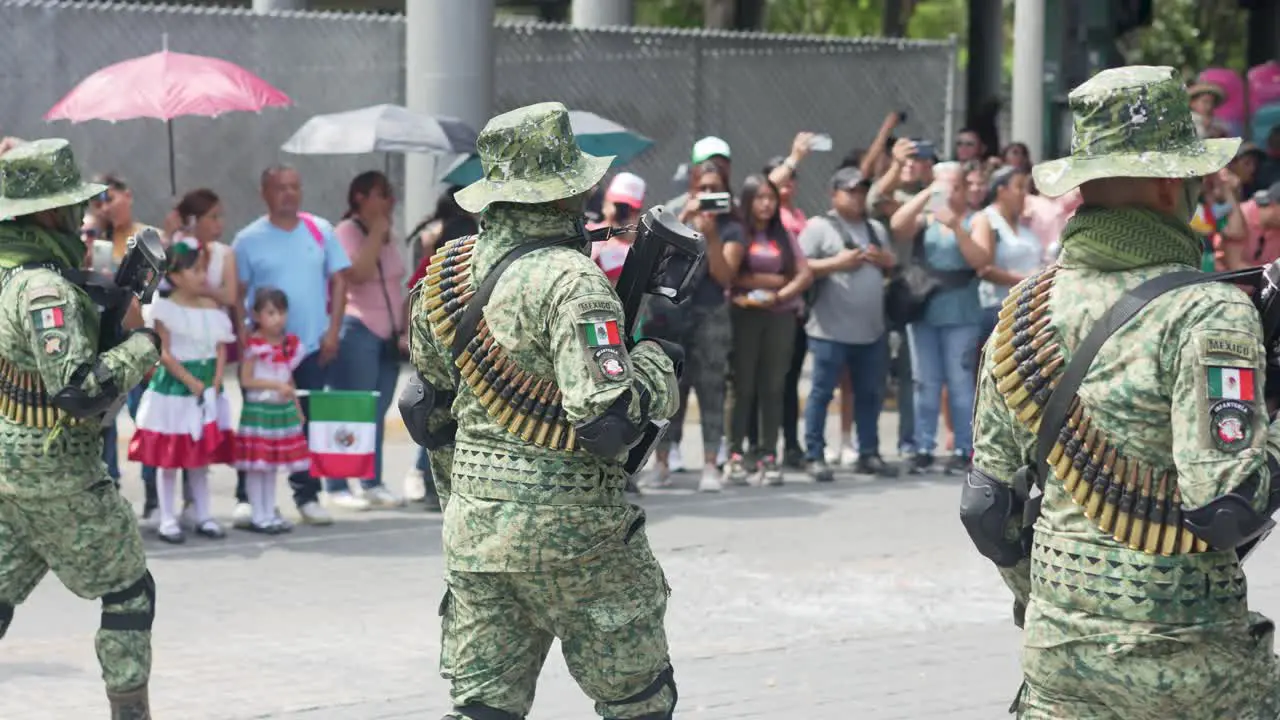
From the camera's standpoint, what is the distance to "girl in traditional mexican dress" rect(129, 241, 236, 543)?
9.92 meters

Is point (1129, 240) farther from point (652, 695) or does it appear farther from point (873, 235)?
point (873, 235)

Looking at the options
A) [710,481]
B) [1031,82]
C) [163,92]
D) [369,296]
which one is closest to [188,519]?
[369,296]

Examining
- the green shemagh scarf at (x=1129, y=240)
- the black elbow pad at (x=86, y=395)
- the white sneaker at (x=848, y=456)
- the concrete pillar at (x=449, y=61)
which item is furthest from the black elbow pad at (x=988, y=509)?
the concrete pillar at (x=449, y=61)

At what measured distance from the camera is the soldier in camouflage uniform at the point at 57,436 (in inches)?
237

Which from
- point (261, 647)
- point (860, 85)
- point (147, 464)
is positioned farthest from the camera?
point (860, 85)

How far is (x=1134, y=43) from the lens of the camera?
3250 centimetres

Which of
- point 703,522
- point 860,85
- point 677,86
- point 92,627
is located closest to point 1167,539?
point 92,627

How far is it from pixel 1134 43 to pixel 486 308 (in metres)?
29.2

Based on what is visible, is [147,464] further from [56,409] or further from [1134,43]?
[1134,43]

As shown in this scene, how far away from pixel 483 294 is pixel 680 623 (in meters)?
3.67

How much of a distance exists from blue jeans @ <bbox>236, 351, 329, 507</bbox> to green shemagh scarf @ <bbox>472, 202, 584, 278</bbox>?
18.6ft

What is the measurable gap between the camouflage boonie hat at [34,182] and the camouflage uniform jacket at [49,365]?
0.68 feet

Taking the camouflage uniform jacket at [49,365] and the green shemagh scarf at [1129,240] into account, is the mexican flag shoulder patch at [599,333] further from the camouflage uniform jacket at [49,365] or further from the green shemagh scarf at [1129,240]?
the camouflage uniform jacket at [49,365]

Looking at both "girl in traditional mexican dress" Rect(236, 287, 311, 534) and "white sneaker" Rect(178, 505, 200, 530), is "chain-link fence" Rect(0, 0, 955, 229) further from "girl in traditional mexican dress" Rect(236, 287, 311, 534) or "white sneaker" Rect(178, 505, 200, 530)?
"white sneaker" Rect(178, 505, 200, 530)
